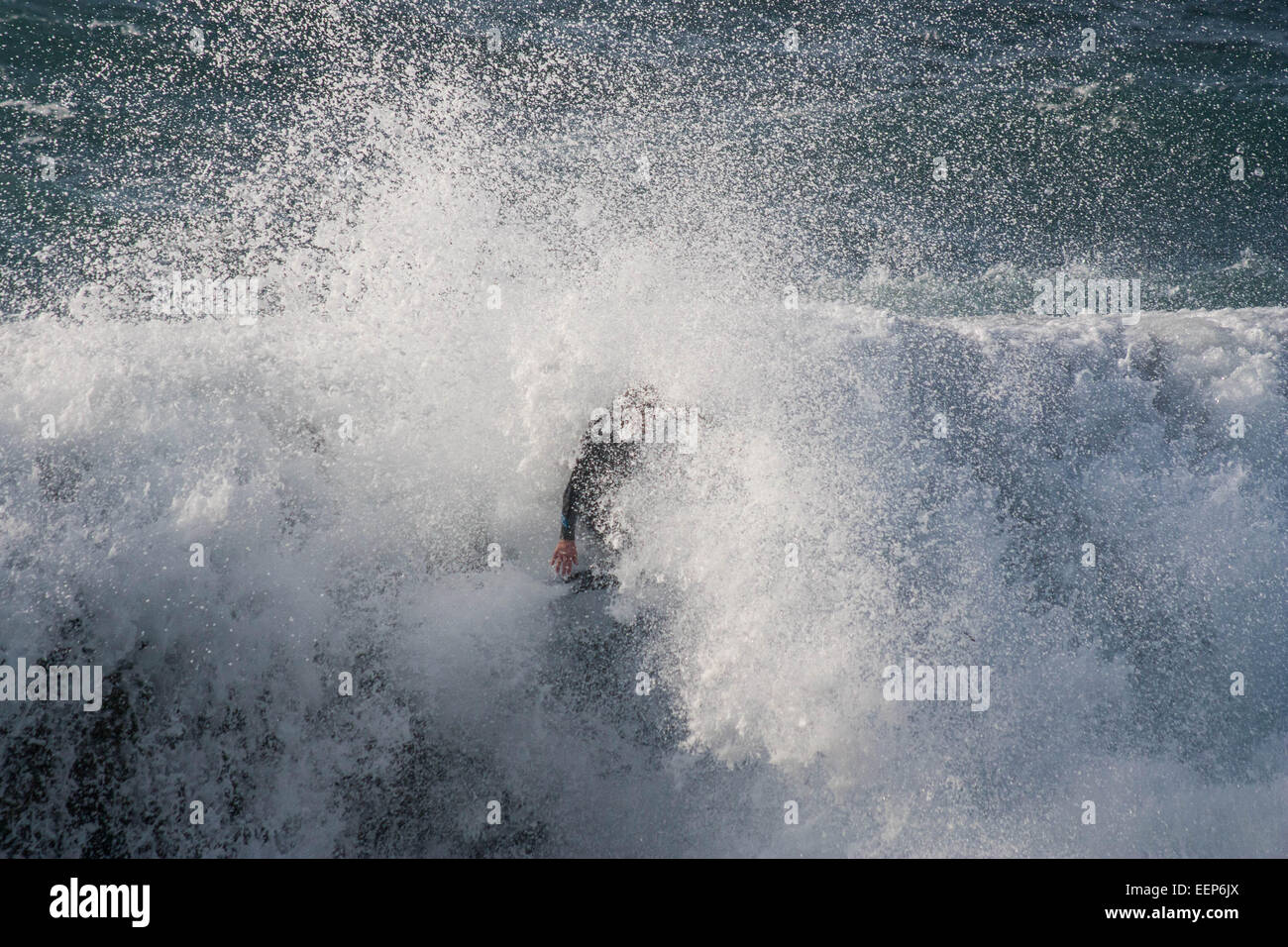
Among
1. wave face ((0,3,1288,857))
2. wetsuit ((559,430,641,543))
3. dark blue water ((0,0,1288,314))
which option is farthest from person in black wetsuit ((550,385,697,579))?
dark blue water ((0,0,1288,314))

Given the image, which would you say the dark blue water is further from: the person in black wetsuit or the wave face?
the person in black wetsuit

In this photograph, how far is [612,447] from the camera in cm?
530

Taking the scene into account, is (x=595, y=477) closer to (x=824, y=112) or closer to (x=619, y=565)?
(x=619, y=565)

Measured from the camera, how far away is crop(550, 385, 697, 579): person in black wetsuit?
518 centimetres

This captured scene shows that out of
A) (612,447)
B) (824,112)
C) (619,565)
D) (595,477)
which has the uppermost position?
(824,112)

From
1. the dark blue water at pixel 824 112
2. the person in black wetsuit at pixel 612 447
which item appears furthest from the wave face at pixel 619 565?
the dark blue water at pixel 824 112

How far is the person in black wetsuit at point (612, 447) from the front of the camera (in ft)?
17.0

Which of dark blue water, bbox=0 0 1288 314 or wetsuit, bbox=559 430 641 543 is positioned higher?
dark blue water, bbox=0 0 1288 314

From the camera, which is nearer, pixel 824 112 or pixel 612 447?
pixel 612 447

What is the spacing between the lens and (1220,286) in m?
9.70

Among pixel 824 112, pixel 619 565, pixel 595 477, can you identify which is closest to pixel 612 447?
pixel 595 477
